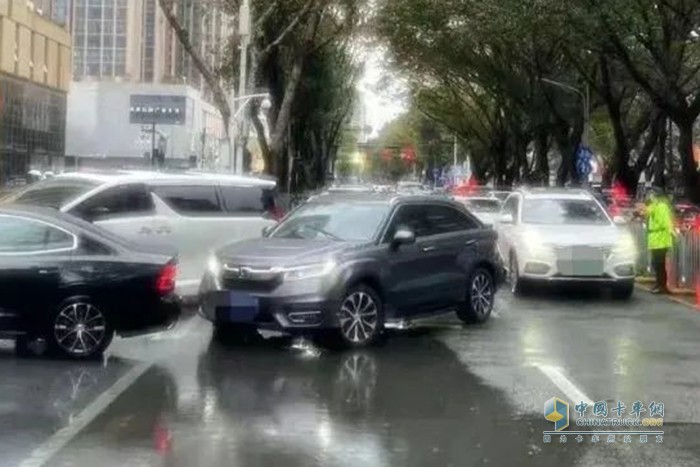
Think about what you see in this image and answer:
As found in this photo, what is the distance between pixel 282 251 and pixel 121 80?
3059 inches

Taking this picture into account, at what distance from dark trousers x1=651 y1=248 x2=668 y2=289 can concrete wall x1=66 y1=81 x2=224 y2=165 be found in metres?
66.8

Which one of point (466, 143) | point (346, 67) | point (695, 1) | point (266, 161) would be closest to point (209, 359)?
point (695, 1)

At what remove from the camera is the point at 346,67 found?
49844 mm

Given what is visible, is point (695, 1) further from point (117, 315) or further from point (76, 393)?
point (76, 393)

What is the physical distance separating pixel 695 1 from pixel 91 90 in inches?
2640

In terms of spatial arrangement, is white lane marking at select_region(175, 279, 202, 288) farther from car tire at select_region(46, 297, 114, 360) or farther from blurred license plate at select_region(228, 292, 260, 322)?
car tire at select_region(46, 297, 114, 360)

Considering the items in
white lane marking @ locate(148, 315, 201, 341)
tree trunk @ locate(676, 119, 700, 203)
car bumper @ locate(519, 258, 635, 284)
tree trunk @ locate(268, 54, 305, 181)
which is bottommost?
white lane marking @ locate(148, 315, 201, 341)

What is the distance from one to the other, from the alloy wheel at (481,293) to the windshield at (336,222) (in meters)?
1.86

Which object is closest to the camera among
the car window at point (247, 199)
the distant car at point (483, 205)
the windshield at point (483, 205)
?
the car window at point (247, 199)

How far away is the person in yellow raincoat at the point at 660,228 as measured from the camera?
19578 millimetres

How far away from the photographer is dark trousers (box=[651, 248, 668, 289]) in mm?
19781

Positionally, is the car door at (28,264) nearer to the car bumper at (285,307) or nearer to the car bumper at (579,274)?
the car bumper at (285,307)

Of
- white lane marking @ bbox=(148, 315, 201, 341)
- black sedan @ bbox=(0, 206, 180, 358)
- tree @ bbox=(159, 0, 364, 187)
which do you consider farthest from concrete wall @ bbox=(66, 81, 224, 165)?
black sedan @ bbox=(0, 206, 180, 358)

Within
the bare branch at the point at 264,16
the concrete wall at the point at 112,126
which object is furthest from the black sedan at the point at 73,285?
the concrete wall at the point at 112,126
